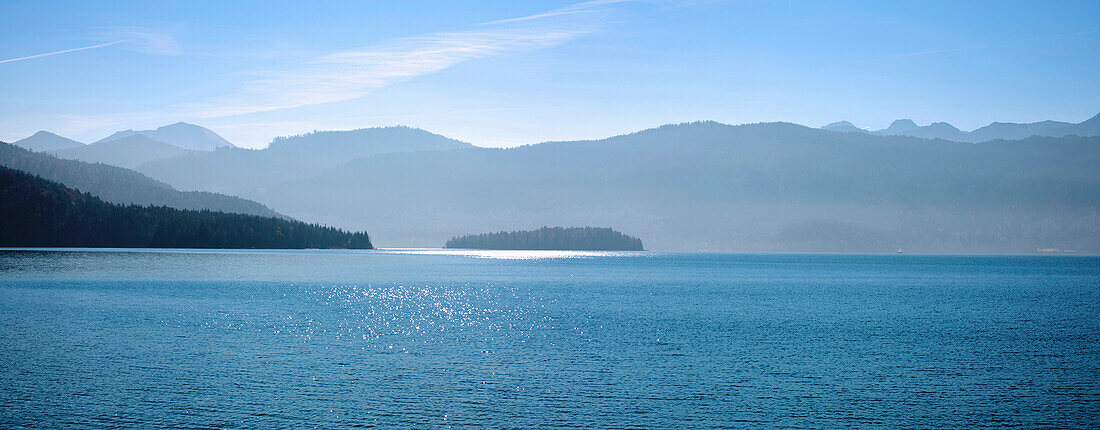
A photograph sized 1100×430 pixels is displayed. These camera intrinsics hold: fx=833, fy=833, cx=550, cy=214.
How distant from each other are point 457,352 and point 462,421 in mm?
18923

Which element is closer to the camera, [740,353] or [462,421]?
[462,421]

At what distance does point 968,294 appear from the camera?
128500mm

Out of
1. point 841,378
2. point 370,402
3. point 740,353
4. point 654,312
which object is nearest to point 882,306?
point 654,312

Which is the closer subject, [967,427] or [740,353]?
[967,427]

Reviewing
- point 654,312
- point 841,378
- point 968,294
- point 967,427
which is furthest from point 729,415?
point 968,294

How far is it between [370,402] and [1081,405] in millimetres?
31573

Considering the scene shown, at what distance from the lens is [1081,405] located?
37.2 metres

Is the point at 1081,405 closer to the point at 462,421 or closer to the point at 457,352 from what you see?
the point at 462,421

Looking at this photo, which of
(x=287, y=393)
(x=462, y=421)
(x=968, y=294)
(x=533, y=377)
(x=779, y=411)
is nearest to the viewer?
(x=462, y=421)

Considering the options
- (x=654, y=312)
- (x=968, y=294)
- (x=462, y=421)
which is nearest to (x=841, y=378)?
(x=462, y=421)

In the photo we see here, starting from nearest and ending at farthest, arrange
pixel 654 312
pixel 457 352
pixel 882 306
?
pixel 457 352 < pixel 654 312 < pixel 882 306

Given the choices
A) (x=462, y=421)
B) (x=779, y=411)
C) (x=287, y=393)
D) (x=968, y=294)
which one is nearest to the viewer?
(x=462, y=421)

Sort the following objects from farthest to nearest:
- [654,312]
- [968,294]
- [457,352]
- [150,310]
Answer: [968,294] → [654,312] → [150,310] → [457,352]

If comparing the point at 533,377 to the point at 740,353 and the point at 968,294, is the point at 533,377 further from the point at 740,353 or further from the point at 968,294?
the point at 968,294
